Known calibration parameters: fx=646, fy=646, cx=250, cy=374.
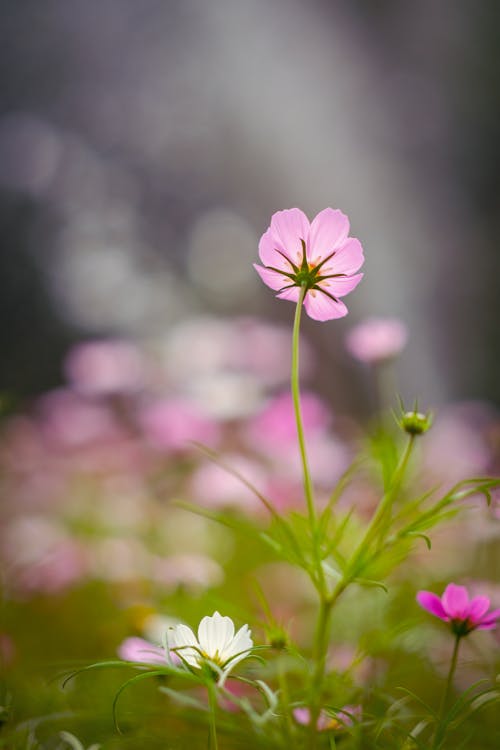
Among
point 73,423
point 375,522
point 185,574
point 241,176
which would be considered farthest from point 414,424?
point 241,176

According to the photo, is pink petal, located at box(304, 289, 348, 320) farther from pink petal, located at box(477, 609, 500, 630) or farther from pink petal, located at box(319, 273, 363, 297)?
pink petal, located at box(477, 609, 500, 630)

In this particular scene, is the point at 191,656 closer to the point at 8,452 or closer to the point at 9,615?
the point at 9,615

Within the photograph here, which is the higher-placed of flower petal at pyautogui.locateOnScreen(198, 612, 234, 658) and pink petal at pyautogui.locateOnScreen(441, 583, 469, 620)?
pink petal at pyautogui.locateOnScreen(441, 583, 469, 620)

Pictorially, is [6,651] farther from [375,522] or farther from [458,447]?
[458,447]

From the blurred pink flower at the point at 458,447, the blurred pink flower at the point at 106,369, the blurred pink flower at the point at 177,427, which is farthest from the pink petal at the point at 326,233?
the blurred pink flower at the point at 106,369

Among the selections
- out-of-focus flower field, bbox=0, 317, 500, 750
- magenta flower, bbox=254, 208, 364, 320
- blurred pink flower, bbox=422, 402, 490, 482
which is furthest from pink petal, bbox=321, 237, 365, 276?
blurred pink flower, bbox=422, 402, 490, 482

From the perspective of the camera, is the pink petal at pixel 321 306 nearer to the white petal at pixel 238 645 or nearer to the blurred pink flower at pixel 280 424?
the white petal at pixel 238 645
